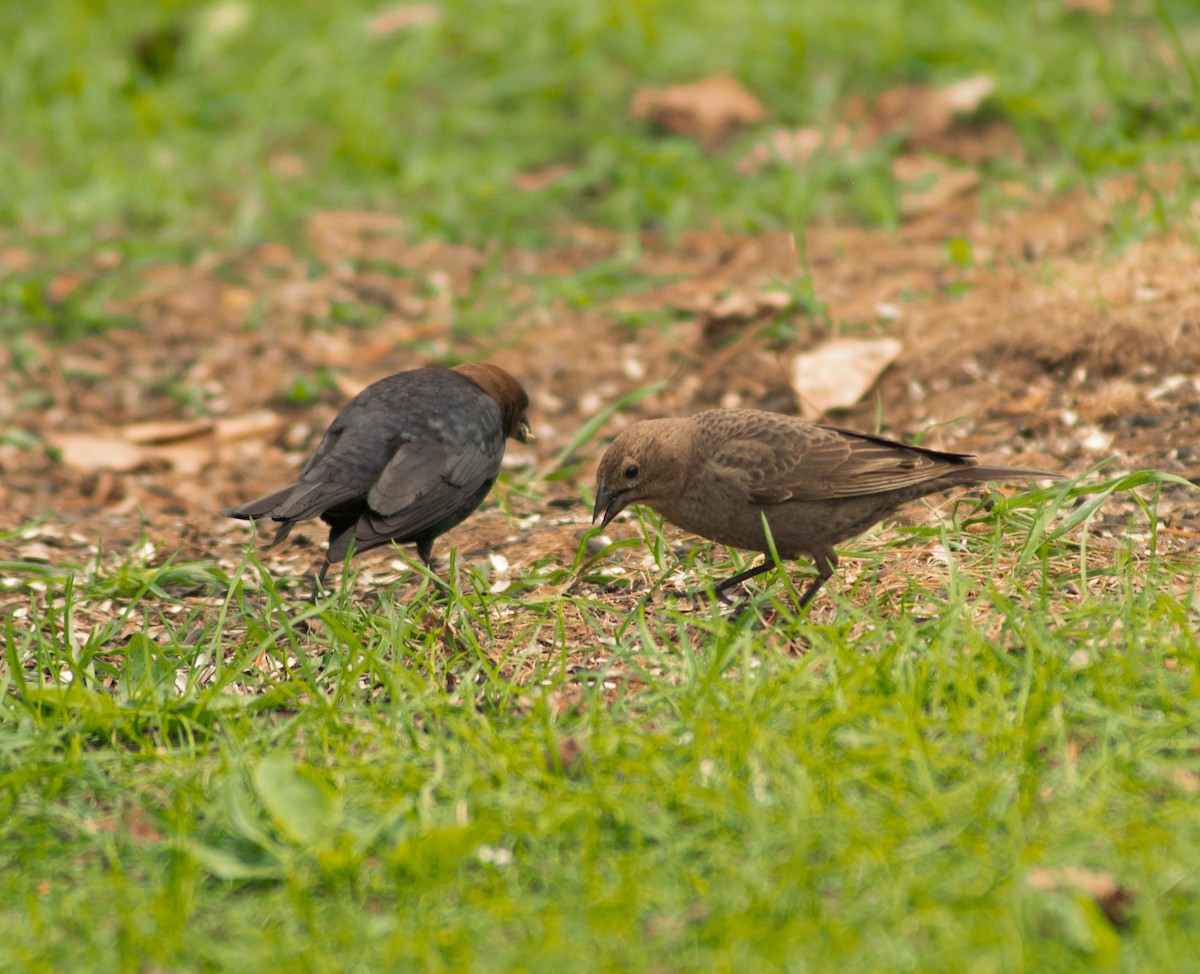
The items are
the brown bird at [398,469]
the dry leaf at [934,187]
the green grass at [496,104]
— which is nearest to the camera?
the brown bird at [398,469]

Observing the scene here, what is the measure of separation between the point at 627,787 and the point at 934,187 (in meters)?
5.08

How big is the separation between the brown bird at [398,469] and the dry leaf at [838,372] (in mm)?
1375

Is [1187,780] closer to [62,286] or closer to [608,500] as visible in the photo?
[608,500]

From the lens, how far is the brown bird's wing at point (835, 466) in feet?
13.7

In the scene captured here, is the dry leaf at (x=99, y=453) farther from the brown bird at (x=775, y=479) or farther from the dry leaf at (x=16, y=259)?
the brown bird at (x=775, y=479)

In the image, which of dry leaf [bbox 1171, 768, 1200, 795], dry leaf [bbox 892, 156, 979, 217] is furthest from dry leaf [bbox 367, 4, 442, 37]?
dry leaf [bbox 1171, 768, 1200, 795]

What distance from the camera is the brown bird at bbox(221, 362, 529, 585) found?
14.8ft

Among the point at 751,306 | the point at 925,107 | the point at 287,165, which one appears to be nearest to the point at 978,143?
the point at 925,107

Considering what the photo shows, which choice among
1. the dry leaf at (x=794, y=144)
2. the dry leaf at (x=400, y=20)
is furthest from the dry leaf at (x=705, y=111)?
the dry leaf at (x=400, y=20)

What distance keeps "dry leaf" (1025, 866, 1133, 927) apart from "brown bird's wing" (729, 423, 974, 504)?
1580 mm

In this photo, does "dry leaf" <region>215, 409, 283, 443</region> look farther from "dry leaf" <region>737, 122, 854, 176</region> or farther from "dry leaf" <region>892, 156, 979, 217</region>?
"dry leaf" <region>892, 156, 979, 217</region>

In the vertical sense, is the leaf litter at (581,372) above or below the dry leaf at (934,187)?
below

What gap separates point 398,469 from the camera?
4.71 meters

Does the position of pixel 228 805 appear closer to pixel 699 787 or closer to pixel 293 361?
pixel 699 787
